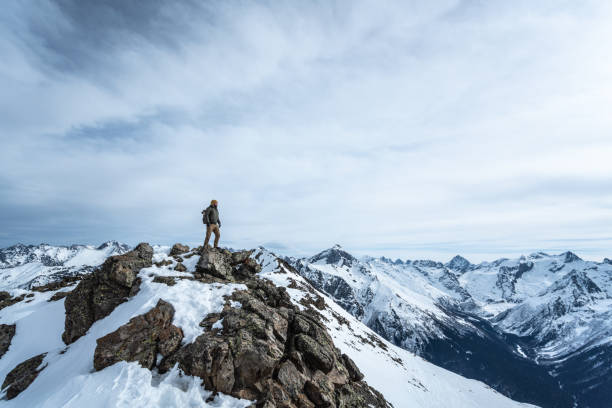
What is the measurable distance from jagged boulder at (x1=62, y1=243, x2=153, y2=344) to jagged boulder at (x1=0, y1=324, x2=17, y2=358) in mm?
5864

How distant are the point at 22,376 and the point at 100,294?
6.04 metres

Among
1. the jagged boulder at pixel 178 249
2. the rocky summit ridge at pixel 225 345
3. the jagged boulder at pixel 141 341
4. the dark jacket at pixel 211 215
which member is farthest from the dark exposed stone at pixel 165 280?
the jagged boulder at pixel 178 249

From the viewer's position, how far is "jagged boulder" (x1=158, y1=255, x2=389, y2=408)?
633 inches

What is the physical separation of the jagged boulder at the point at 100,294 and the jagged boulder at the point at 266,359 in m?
8.23

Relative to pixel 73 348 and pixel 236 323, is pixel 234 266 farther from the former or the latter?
pixel 73 348

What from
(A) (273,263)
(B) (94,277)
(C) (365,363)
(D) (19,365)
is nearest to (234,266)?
(B) (94,277)

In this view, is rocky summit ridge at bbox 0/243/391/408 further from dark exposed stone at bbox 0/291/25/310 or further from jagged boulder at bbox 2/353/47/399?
dark exposed stone at bbox 0/291/25/310

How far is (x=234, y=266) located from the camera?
30.3 m

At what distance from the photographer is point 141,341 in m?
17.0

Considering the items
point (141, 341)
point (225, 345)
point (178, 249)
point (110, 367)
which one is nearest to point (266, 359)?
point (225, 345)

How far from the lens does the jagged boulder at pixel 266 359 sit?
52.7 ft

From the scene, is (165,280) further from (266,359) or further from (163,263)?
(266,359)

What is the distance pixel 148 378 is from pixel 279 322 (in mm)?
8621

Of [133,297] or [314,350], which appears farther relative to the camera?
[133,297]
